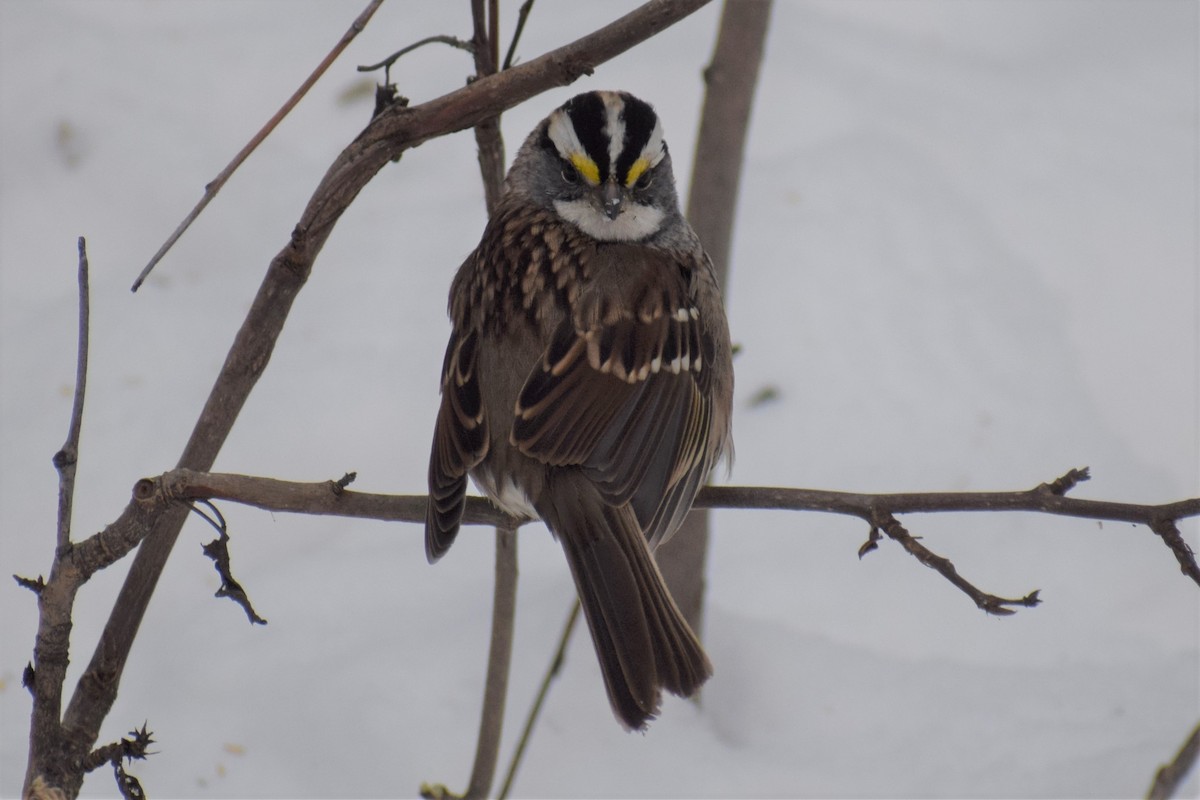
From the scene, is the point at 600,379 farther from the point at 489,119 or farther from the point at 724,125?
the point at 724,125

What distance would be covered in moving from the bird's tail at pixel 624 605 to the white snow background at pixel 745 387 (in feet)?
4.88

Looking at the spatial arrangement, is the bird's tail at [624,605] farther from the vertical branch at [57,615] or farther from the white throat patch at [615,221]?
the vertical branch at [57,615]

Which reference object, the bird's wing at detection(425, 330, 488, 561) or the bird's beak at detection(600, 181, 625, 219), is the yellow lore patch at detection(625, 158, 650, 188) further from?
the bird's wing at detection(425, 330, 488, 561)

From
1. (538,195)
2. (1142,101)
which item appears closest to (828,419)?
(538,195)

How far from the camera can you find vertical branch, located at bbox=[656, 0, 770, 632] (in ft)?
14.1

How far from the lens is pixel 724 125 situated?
14.3ft

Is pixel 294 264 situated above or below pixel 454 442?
above

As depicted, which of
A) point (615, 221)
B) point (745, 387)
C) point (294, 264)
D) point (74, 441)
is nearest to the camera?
point (74, 441)

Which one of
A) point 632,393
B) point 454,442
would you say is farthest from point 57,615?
point 632,393

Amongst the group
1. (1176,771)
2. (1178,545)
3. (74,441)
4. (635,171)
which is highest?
(635,171)

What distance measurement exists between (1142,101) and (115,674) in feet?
20.1

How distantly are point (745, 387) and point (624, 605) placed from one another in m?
2.89

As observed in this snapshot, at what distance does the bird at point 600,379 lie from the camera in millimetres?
2965

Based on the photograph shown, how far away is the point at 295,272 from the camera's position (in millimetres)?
2703
